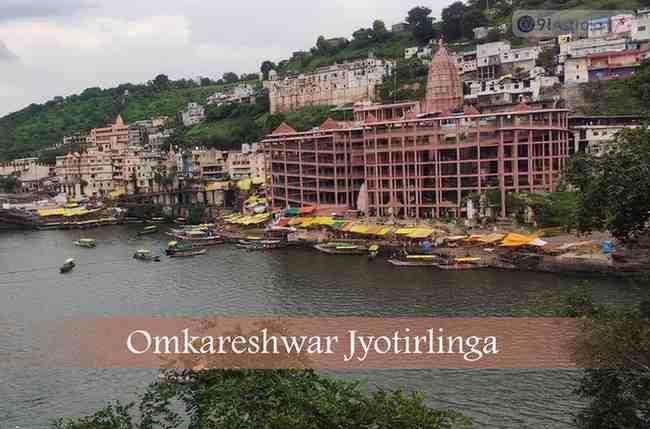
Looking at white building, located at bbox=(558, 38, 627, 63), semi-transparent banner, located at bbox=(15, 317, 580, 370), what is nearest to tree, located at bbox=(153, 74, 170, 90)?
white building, located at bbox=(558, 38, 627, 63)

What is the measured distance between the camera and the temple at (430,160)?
30.4 metres

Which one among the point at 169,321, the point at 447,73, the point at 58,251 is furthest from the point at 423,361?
the point at 447,73

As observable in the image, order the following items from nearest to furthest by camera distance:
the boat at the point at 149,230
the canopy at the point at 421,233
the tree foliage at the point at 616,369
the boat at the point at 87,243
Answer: the tree foliage at the point at 616,369
the canopy at the point at 421,233
the boat at the point at 87,243
the boat at the point at 149,230

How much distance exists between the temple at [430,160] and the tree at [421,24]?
24436mm

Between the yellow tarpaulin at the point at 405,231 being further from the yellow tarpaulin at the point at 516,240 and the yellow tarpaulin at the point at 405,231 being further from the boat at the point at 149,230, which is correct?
the boat at the point at 149,230

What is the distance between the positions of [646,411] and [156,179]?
44089mm

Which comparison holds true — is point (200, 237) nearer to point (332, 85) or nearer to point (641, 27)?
point (332, 85)

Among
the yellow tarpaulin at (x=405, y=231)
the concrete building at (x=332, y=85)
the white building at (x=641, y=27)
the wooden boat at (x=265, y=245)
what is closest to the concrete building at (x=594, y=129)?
the white building at (x=641, y=27)

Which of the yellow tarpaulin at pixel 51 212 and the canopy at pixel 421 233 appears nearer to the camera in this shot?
the canopy at pixel 421 233

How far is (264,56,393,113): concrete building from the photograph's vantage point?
54.7m

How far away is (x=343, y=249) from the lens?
28.9 meters

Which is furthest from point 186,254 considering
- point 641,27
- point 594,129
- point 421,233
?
point 641,27

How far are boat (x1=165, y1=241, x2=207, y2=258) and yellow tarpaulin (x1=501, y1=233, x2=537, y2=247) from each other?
44.1ft

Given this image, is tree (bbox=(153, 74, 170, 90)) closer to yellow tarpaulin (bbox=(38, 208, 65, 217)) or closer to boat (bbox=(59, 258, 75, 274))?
yellow tarpaulin (bbox=(38, 208, 65, 217))
